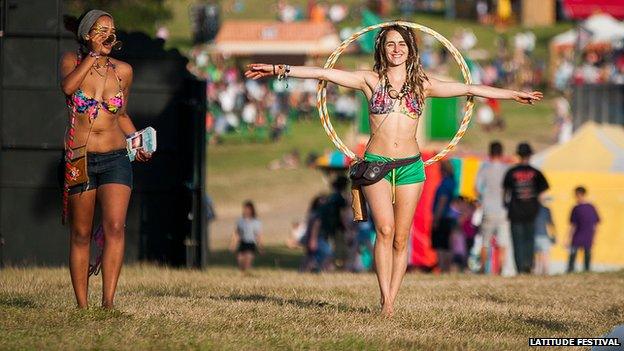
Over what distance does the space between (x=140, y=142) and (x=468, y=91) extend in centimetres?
227

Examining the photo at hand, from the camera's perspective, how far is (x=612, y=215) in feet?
69.7

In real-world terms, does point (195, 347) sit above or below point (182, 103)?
below

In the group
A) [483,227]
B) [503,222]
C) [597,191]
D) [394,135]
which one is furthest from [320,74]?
[597,191]

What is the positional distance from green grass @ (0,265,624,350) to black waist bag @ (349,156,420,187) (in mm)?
907

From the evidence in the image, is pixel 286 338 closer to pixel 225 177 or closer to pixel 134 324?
pixel 134 324

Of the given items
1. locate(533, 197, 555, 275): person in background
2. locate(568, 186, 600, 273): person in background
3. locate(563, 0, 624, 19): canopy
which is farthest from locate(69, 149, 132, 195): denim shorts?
locate(563, 0, 624, 19): canopy

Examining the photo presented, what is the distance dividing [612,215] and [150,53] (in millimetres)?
8644

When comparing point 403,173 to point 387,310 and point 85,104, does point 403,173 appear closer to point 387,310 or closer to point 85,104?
point 387,310

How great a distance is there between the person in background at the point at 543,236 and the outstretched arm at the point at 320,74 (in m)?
10.2

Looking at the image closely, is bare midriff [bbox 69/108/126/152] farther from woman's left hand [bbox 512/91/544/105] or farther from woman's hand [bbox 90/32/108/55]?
woman's left hand [bbox 512/91/544/105]

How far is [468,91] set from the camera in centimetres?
967

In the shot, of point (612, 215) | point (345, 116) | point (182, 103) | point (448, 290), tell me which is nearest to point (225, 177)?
point (345, 116)

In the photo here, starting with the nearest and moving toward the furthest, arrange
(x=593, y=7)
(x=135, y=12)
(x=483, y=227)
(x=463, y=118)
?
1. (x=463, y=118)
2. (x=483, y=227)
3. (x=135, y=12)
4. (x=593, y=7)

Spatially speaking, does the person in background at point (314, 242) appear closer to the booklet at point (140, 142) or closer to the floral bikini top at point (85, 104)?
the booklet at point (140, 142)
